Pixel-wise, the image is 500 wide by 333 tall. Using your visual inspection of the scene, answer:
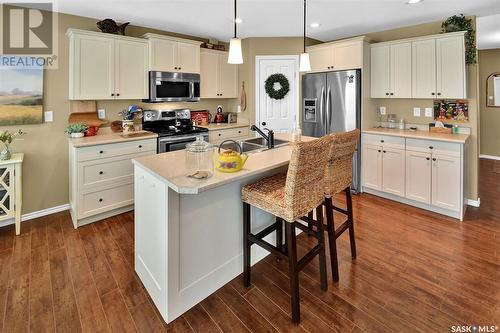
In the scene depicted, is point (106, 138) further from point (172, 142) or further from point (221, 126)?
point (221, 126)

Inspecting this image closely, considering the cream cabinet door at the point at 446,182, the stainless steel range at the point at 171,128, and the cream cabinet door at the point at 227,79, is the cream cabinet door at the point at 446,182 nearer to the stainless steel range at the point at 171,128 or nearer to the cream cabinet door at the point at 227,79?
the stainless steel range at the point at 171,128

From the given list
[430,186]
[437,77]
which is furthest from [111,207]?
[437,77]

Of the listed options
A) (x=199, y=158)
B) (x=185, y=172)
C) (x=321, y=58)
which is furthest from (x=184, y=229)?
(x=321, y=58)

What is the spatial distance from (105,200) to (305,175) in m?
2.65

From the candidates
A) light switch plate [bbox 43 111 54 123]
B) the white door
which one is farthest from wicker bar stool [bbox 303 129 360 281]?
light switch plate [bbox 43 111 54 123]

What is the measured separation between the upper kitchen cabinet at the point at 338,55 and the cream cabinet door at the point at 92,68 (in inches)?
117

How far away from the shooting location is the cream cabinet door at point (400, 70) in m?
4.14

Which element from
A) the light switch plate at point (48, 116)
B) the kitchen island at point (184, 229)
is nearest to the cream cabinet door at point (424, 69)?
the kitchen island at point (184, 229)

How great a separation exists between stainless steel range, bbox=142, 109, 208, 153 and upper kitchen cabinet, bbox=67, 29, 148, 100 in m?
0.49

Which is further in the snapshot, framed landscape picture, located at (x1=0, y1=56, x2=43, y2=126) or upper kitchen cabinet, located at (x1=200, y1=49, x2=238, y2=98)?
upper kitchen cabinet, located at (x1=200, y1=49, x2=238, y2=98)

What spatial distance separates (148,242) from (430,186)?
3427 mm

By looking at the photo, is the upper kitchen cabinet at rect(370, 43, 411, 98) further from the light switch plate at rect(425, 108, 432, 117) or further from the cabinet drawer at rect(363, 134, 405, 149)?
the cabinet drawer at rect(363, 134, 405, 149)

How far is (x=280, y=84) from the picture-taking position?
5047mm

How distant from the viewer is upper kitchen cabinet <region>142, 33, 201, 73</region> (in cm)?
405
